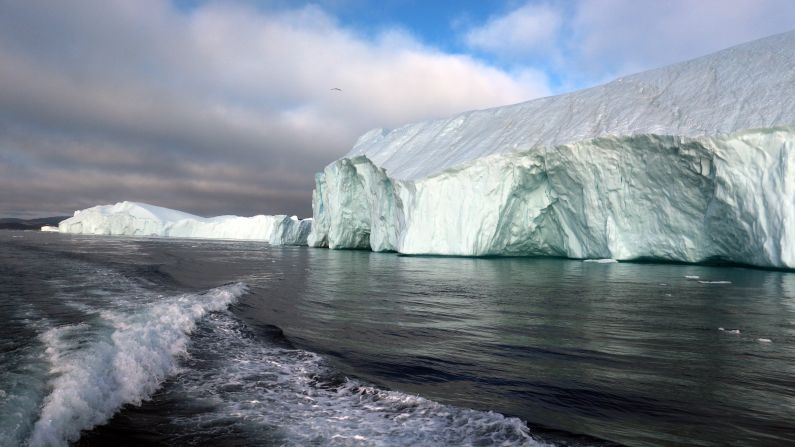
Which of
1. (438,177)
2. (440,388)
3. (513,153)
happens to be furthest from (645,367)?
(438,177)

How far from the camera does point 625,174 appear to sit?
1911 centimetres

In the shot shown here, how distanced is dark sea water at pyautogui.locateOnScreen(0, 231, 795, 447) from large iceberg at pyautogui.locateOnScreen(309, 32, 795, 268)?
29.2 feet

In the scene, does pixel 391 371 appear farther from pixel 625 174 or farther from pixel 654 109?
pixel 654 109

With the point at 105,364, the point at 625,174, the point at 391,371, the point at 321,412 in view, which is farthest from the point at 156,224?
the point at 321,412

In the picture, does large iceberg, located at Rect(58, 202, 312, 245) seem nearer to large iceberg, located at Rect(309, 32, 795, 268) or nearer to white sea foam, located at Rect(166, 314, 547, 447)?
large iceberg, located at Rect(309, 32, 795, 268)

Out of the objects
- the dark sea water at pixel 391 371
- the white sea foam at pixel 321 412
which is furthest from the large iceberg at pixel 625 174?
the white sea foam at pixel 321 412

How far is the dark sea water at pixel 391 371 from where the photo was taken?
3.02 m

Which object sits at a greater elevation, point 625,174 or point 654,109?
point 654,109

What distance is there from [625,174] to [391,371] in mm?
17999

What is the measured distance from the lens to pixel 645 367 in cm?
462

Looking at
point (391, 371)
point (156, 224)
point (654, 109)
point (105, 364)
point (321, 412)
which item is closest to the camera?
point (321, 412)

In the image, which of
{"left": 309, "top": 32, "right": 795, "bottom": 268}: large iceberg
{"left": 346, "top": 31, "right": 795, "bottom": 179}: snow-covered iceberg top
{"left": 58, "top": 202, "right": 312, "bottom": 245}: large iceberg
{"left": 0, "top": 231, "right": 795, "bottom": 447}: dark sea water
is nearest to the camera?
{"left": 0, "top": 231, "right": 795, "bottom": 447}: dark sea water

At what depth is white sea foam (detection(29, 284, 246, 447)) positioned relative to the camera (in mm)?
3057

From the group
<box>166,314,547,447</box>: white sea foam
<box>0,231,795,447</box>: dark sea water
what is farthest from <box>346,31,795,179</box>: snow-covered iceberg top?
<box>166,314,547,447</box>: white sea foam
